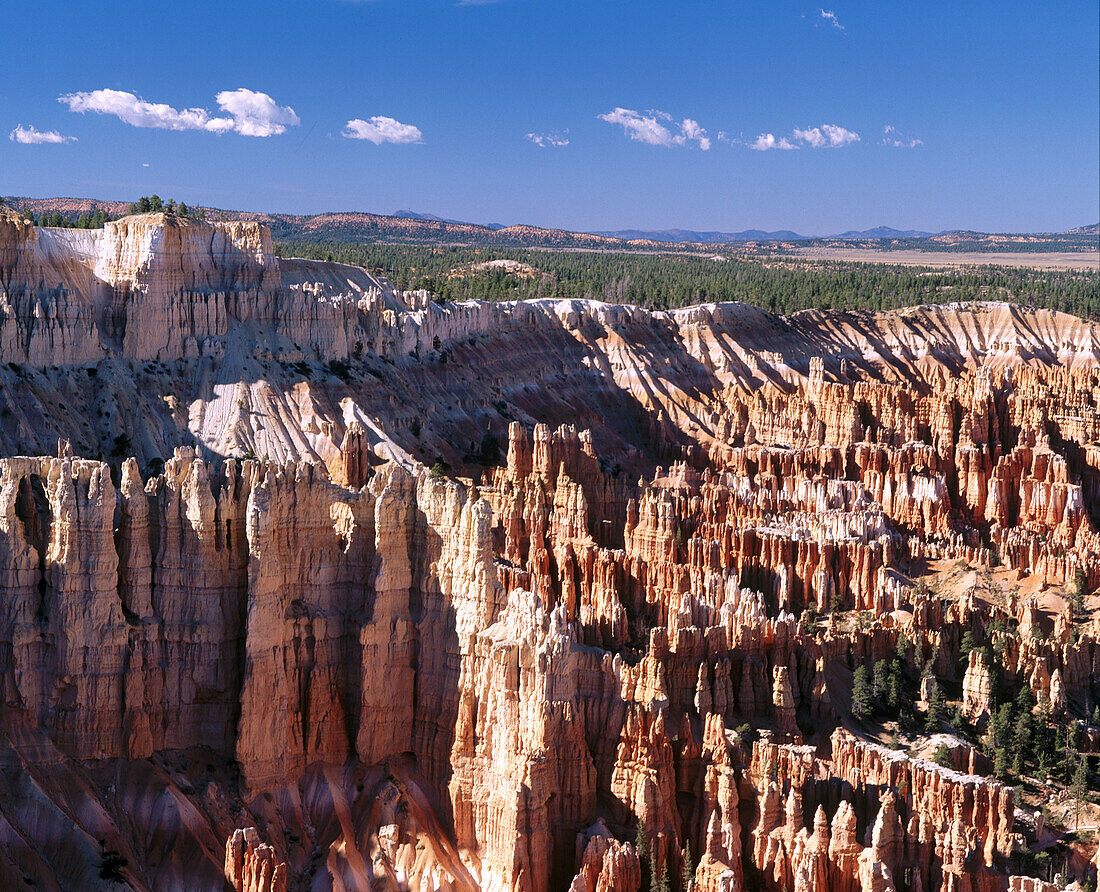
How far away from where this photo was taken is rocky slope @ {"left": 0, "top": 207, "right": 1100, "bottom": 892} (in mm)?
29469

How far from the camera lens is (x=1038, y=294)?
183375 mm

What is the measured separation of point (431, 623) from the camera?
31781mm

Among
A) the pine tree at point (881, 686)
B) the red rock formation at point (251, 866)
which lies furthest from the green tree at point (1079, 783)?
the red rock formation at point (251, 866)

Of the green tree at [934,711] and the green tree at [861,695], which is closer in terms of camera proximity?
the green tree at [934,711]

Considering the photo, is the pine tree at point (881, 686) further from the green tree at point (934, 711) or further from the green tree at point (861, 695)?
the green tree at point (934, 711)

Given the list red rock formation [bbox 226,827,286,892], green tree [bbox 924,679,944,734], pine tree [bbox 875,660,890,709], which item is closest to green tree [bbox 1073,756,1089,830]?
green tree [bbox 924,679,944,734]

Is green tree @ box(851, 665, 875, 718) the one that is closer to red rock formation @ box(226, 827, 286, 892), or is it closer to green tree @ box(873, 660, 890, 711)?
green tree @ box(873, 660, 890, 711)

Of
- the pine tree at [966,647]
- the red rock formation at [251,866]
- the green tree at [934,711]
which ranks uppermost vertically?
the red rock formation at [251,866]

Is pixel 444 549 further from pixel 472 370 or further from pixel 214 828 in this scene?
pixel 472 370

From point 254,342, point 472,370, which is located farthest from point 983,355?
point 254,342

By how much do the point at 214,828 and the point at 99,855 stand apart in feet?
8.42

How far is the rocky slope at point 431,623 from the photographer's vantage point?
96.7ft

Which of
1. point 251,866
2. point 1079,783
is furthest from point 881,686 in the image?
point 251,866

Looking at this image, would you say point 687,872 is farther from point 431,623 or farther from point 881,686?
point 881,686
